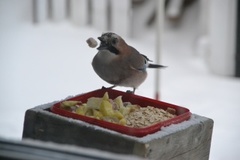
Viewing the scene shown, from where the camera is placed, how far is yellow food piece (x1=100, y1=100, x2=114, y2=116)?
1.51 m

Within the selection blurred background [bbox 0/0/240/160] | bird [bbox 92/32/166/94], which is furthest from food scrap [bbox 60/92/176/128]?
blurred background [bbox 0/0/240/160]

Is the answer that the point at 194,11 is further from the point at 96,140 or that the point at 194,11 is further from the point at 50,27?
the point at 96,140

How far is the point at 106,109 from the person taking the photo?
4.96 feet

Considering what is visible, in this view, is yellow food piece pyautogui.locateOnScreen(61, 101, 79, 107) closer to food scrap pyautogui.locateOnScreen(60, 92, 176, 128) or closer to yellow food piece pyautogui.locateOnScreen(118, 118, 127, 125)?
food scrap pyautogui.locateOnScreen(60, 92, 176, 128)

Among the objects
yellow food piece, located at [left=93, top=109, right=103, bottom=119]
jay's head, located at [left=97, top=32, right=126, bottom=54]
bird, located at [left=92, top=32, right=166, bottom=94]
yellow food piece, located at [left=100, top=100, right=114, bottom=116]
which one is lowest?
yellow food piece, located at [left=93, top=109, right=103, bottom=119]

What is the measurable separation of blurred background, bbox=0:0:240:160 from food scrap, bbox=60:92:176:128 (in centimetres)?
88

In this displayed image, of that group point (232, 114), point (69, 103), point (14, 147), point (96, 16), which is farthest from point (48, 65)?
point (14, 147)

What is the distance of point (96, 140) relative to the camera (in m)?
1.42

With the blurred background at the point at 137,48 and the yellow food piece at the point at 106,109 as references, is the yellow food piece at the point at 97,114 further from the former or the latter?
the blurred background at the point at 137,48

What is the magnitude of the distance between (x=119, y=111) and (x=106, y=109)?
5cm

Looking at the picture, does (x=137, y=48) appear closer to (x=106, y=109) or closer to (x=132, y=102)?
(x=132, y=102)

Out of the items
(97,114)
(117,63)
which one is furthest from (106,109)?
(117,63)

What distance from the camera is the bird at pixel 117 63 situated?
169 centimetres

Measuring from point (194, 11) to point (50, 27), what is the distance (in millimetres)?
1181
